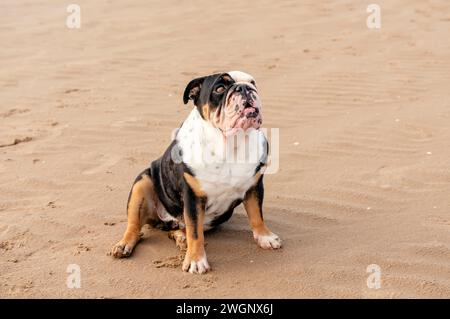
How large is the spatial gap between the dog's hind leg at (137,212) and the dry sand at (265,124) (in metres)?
0.11

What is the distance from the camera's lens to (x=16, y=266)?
168 inches

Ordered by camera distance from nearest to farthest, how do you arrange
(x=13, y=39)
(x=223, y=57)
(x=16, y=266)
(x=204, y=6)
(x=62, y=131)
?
1. (x=16, y=266)
2. (x=62, y=131)
3. (x=223, y=57)
4. (x=13, y=39)
5. (x=204, y=6)

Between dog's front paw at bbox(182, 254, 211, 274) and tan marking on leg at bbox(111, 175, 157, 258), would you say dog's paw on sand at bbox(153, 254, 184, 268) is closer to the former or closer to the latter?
dog's front paw at bbox(182, 254, 211, 274)

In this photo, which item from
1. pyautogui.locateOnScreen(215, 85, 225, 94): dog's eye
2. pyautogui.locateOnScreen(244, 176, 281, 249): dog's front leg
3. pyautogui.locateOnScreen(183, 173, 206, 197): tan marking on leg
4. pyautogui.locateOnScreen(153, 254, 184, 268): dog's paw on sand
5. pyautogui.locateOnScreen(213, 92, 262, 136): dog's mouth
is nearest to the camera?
pyautogui.locateOnScreen(213, 92, 262, 136): dog's mouth

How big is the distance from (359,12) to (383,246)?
7.49 meters


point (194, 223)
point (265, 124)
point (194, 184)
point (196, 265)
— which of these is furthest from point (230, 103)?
point (265, 124)

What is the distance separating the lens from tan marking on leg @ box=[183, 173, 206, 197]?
4051 mm

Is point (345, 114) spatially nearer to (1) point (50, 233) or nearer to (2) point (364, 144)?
(2) point (364, 144)

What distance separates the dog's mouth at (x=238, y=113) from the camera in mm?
3830

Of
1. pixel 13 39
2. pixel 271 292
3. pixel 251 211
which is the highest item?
pixel 13 39

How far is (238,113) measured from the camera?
382cm

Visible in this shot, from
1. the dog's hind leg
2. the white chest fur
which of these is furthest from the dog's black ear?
the dog's hind leg

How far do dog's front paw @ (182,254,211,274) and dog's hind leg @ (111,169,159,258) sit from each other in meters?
0.46
